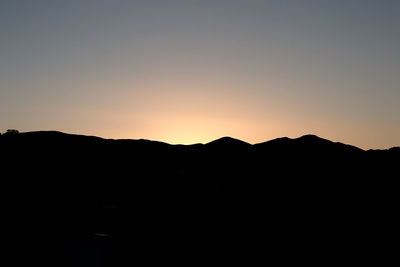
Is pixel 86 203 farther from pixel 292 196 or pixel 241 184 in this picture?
pixel 292 196

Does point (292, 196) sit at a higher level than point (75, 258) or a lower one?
higher

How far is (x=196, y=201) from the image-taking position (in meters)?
25.3

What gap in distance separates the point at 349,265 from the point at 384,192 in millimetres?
9182

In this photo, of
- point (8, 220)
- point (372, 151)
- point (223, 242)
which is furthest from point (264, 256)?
point (372, 151)

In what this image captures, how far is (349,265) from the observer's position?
19.5 meters

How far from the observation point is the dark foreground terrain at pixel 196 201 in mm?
19031

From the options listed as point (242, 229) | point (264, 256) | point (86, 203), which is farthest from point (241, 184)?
point (86, 203)

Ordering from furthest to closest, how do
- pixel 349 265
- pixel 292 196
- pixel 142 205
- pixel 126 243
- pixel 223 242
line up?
pixel 292 196
pixel 142 205
pixel 223 242
pixel 349 265
pixel 126 243

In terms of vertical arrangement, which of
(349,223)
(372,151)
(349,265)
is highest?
(372,151)

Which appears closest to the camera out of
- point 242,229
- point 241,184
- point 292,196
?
point 242,229

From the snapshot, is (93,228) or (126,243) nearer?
(126,243)

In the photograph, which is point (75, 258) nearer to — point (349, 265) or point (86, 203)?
point (86, 203)

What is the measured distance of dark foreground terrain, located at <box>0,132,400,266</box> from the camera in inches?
749

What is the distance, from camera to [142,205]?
24.7 m
